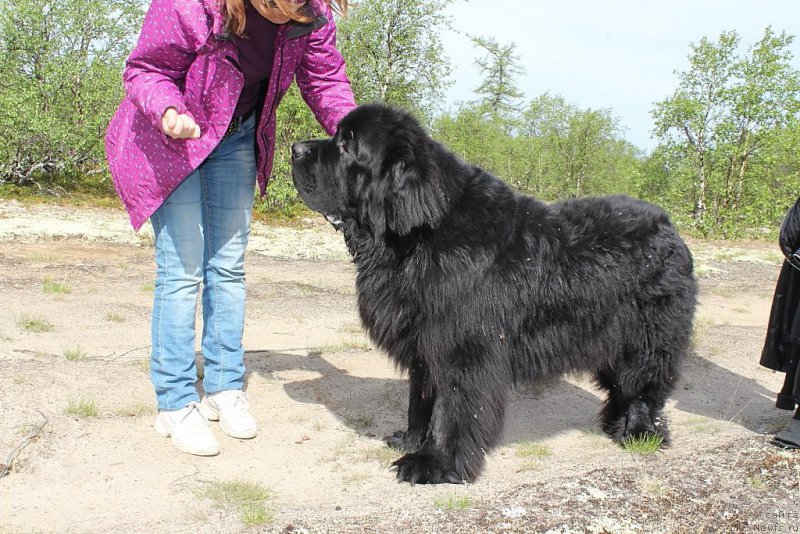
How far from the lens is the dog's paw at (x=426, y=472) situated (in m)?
3.29

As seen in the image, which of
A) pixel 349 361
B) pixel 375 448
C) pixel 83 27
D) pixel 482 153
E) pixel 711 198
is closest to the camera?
pixel 375 448

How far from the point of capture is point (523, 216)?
3496 millimetres

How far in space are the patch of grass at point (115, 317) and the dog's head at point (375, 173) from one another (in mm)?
3082

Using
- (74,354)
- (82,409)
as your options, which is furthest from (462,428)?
(74,354)

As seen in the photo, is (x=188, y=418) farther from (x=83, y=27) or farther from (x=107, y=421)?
(x=83, y=27)

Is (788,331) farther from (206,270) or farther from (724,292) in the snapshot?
(724,292)

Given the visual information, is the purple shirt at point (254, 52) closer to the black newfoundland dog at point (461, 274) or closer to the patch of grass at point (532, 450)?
the black newfoundland dog at point (461, 274)

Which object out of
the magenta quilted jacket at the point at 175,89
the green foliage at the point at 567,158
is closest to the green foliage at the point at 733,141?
the green foliage at the point at 567,158

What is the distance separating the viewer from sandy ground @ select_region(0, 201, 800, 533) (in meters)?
2.82

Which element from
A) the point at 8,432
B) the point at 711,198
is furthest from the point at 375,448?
the point at 711,198

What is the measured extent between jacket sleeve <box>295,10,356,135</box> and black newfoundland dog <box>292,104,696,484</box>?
1.22ft

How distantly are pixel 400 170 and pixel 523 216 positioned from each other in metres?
0.73

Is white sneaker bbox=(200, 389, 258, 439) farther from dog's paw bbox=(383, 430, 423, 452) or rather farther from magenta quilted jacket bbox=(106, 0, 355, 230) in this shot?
magenta quilted jacket bbox=(106, 0, 355, 230)

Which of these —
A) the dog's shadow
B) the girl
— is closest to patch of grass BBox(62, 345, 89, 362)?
the dog's shadow
